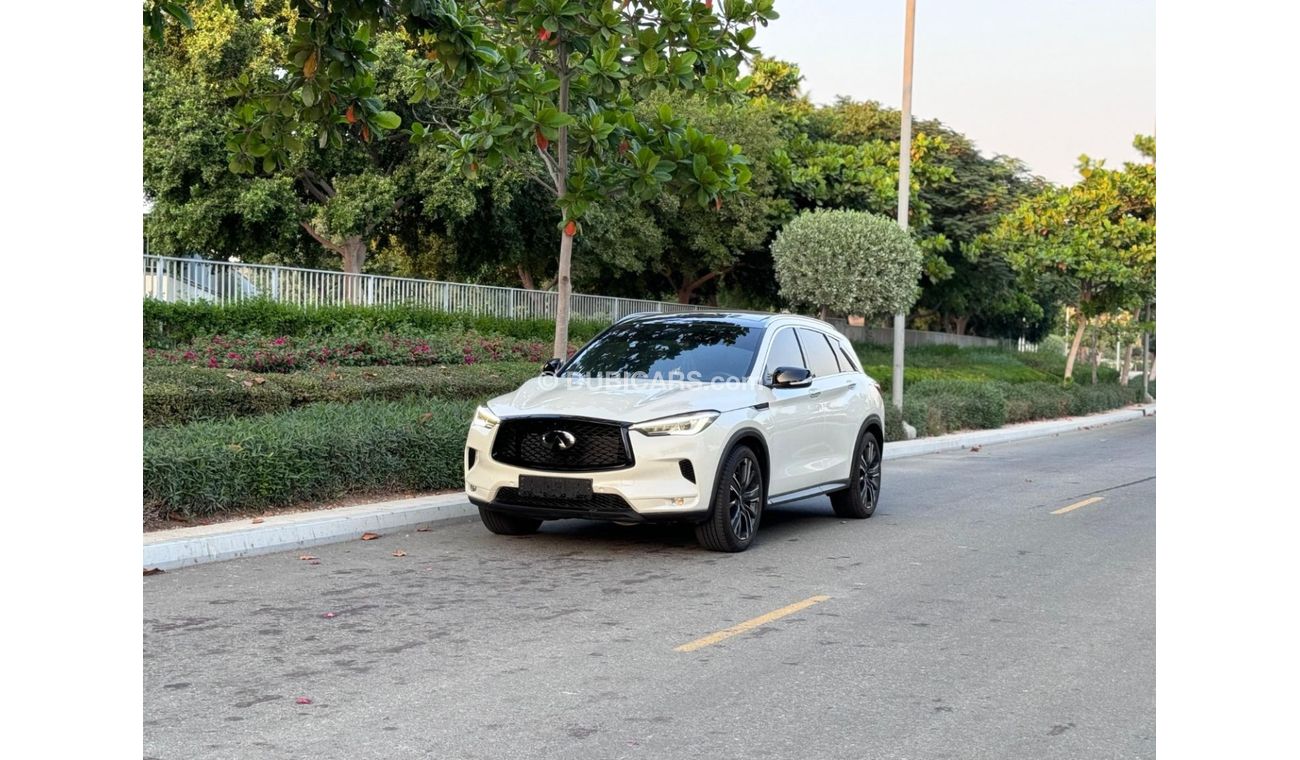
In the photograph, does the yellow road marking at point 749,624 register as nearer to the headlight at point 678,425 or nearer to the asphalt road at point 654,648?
the asphalt road at point 654,648

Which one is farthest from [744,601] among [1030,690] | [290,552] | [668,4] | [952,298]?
[952,298]

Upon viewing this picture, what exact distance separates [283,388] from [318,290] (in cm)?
1037

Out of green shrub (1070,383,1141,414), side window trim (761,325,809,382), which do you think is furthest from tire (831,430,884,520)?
green shrub (1070,383,1141,414)

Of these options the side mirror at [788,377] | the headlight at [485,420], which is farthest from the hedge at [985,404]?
the headlight at [485,420]

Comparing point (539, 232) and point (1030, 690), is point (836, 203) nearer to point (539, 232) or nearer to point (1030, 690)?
point (539, 232)

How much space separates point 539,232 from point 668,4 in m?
Answer: 20.1

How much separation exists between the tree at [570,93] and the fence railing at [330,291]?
5913 millimetres

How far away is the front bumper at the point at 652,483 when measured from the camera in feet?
29.2

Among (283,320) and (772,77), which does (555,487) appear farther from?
(772,77)

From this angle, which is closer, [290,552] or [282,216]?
[290,552]

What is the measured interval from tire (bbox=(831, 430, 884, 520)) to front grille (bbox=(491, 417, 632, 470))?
133 inches

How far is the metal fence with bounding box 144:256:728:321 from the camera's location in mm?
20734

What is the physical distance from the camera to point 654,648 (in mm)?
6539

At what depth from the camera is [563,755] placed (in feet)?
15.7
